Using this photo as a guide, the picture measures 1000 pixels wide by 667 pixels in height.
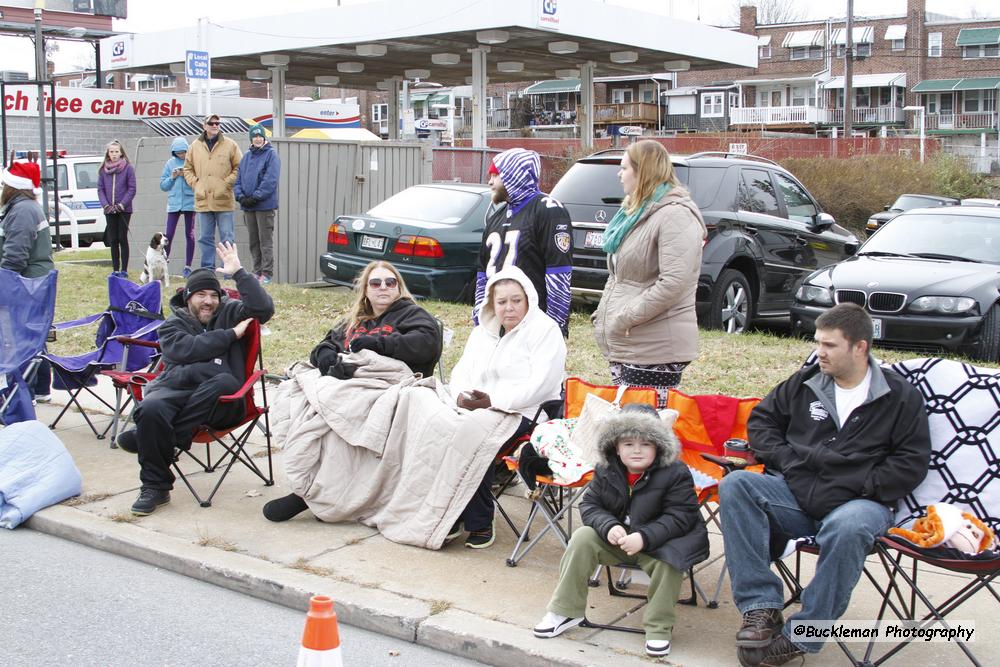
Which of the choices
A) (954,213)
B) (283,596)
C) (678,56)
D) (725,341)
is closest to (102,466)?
(283,596)

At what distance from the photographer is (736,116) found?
242ft

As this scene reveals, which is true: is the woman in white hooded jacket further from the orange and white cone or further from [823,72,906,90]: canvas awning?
[823,72,906,90]: canvas awning

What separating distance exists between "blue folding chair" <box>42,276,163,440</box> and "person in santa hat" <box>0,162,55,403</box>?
87cm

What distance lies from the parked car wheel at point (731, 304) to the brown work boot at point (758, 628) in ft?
21.1

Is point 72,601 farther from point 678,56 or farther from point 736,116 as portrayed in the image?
point 736,116

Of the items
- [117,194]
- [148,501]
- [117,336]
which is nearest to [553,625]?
[148,501]

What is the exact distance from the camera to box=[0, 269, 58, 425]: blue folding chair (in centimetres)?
735

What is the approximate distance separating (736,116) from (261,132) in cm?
6443

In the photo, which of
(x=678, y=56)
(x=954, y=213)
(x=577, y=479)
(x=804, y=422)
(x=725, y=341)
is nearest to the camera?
(x=804, y=422)

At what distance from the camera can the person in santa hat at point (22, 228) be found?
28.6ft

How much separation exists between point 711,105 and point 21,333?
7027cm

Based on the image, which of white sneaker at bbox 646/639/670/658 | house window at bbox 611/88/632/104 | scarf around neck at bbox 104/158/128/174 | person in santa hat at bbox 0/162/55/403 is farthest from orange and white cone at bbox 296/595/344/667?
house window at bbox 611/88/632/104

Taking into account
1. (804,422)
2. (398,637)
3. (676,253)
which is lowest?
(398,637)

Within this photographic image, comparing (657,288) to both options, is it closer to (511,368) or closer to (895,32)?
(511,368)
